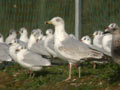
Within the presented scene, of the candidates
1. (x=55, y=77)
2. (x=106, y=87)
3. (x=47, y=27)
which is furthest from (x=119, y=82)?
(x=47, y=27)

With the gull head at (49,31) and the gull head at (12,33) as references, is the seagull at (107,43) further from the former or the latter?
the gull head at (12,33)

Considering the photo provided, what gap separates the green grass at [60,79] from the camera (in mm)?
10835

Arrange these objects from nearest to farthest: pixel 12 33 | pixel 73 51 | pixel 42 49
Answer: pixel 73 51 → pixel 42 49 → pixel 12 33

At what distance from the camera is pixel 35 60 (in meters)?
12.4

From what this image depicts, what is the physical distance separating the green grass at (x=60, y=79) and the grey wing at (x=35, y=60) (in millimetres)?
358

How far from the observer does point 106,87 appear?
409 inches

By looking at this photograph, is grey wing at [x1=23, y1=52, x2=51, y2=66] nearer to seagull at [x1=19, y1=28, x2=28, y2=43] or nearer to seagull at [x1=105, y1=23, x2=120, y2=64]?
seagull at [x1=105, y1=23, x2=120, y2=64]

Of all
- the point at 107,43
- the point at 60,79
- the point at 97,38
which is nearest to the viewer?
the point at 60,79

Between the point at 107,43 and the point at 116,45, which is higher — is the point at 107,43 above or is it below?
above

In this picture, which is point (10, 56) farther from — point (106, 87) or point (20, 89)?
point (106, 87)

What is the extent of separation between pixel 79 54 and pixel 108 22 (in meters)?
4.35

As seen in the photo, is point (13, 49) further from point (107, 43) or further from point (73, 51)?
point (107, 43)

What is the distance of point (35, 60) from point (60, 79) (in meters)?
0.87

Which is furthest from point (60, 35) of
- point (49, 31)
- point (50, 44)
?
point (49, 31)
